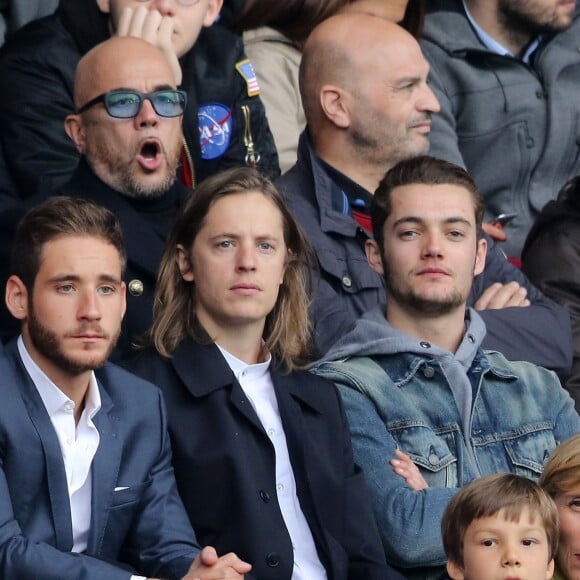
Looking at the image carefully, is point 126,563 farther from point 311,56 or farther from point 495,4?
point 495,4

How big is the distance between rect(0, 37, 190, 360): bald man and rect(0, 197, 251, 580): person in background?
39.4 inches

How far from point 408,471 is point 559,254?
1740 mm

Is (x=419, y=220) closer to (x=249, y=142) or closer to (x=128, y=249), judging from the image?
(x=128, y=249)

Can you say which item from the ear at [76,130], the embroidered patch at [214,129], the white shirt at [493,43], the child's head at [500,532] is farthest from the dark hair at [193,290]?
the white shirt at [493,43]

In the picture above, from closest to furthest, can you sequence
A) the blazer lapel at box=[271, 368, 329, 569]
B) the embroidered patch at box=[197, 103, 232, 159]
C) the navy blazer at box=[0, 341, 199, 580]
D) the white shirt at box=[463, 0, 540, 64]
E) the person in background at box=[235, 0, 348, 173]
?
the navy blazer at box=[0, 341, 199, 580], the blazer lapel at box=[271, 368, 329, 569], the embroidered patch at box=[197, 103, 232, 159], the person in background at box=[235, 0, 348, 173], the white shirt at box=[463, 0, 540, 64]

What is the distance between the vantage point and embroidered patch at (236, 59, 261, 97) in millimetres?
6984

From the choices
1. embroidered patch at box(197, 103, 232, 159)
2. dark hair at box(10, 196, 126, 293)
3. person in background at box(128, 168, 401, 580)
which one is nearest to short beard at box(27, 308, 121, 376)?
dark hair at box(10, 196, 126, 293)

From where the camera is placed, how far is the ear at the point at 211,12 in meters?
6.96

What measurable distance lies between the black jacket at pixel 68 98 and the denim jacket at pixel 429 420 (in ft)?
4.33

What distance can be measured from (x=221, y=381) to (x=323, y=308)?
0.91 metres

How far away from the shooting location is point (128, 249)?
5641mm

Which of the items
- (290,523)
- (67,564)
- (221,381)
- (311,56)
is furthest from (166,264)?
(311,56)

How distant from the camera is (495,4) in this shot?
7.94 metres

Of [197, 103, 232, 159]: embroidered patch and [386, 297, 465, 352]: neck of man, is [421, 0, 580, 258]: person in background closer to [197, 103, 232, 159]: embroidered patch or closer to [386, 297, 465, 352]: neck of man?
[197, 103, 232, 159]: embroidered patch
